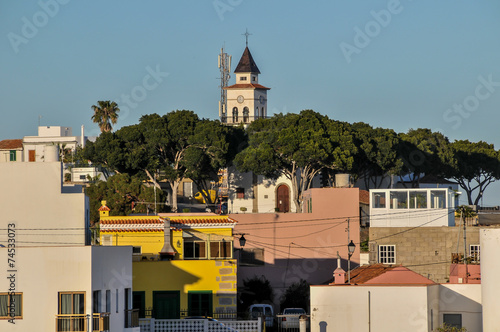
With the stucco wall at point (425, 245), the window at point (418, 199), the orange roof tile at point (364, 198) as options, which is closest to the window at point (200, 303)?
the stucco wall at point (425, 245)

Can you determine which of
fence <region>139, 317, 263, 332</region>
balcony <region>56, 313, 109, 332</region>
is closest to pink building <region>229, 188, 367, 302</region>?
fence <region>139, 317, 263, 332</region>

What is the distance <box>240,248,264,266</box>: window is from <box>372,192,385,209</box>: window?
7362 millimetres

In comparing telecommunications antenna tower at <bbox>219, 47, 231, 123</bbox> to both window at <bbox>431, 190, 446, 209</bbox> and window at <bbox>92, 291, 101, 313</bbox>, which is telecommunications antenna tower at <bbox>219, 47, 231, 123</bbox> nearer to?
window at <bbox>431, 190, 446, 209</bbox>

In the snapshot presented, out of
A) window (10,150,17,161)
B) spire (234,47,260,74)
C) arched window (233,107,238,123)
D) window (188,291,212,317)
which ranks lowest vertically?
window (188,291,212,317)

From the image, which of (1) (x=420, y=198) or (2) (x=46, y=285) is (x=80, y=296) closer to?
(2) (x=46, y=285)

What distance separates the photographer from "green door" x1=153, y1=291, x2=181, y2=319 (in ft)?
158

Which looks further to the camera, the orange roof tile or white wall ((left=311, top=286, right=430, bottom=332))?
the orange roof tile

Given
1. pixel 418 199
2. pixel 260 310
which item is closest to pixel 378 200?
pixel 418 199

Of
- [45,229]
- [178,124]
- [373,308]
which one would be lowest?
[373,308]

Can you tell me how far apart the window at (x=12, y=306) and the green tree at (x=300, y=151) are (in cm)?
5769

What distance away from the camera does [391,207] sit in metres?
67.5

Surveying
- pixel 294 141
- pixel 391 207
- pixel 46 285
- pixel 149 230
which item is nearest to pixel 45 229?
pixel 46 285

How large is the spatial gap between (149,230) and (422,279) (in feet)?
40.0

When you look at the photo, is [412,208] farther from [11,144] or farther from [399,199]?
[11,144]
